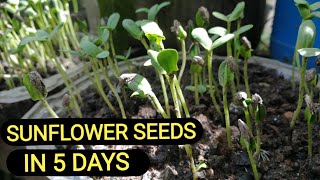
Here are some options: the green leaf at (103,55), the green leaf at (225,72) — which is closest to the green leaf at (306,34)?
the green leaf at (225,72)

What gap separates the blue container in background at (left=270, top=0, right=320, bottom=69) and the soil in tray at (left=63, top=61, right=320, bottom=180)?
0.25 m

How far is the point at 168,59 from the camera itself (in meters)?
0.74

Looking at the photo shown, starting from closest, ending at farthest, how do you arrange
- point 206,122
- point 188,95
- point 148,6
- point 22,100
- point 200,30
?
1. point 200,30
2. point 206,122
3. point 188,95
4. point 22,100
5. point 148,6

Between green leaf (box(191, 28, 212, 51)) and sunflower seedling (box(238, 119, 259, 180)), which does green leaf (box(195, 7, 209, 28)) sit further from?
sunflower seedling (box(238, 119, 259, 180))

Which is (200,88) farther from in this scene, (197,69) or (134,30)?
(134,30)

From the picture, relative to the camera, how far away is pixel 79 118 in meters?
1.04

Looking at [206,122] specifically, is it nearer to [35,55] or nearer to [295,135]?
[295,135]

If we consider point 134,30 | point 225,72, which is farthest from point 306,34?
point 134,30

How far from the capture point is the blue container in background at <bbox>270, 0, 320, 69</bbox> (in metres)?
1.26

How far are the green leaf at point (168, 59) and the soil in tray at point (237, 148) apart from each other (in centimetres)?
26

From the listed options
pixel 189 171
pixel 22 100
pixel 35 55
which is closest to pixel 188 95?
pixel 189 171

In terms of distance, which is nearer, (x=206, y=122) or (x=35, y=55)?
(x=206, y=122)

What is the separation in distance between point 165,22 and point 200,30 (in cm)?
57

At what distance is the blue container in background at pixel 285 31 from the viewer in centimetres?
126
